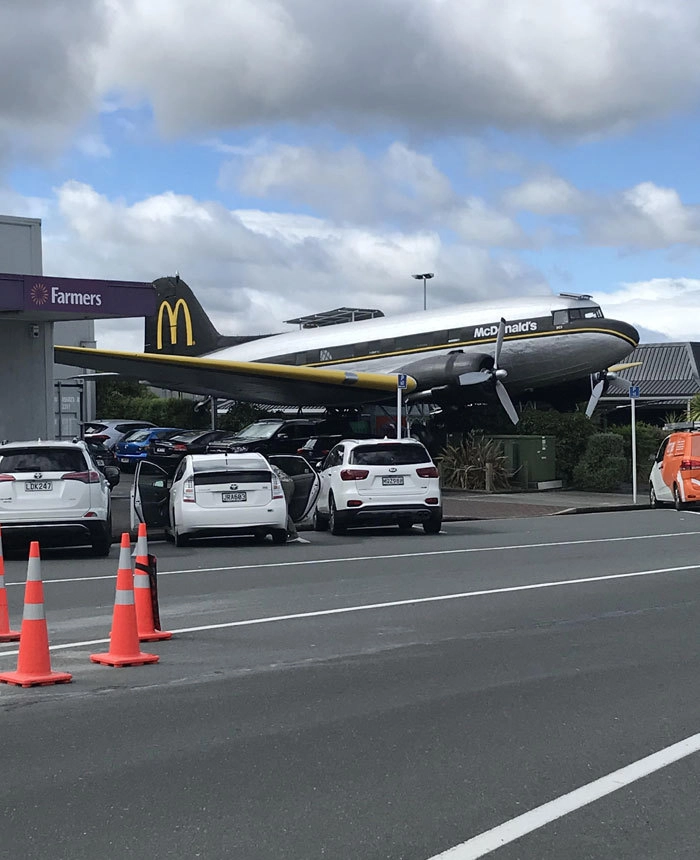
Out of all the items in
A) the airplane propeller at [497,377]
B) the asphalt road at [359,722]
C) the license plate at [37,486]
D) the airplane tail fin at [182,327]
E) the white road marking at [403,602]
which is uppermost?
the airplane tail fin at [182,327]

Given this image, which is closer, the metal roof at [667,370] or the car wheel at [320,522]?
the car wheel at [320,522]

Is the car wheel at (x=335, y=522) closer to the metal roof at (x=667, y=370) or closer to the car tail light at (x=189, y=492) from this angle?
the car tail light at (x=189, y=492)

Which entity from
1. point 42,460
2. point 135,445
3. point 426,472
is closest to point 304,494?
point 426,472

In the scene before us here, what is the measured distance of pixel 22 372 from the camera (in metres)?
24.1

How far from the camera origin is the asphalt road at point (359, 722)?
5.02 meters

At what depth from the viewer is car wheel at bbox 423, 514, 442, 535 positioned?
20.4 meters

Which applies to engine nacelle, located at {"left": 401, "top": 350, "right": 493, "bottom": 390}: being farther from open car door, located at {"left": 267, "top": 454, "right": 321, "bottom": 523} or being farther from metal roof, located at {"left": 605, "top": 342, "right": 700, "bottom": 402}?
metal roof, located at {"left": 605, "top": 342, "right": 700, "bottom": 402}

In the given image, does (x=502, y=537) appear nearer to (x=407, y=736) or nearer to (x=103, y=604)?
(x=103, y=604)

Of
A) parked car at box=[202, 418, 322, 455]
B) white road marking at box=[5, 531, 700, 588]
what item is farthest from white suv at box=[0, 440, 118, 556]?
parked car at box=[202, 418, 322, 455]

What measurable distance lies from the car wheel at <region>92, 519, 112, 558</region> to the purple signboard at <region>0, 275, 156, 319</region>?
6362 millimetres

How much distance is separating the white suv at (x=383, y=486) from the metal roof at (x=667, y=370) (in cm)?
3096

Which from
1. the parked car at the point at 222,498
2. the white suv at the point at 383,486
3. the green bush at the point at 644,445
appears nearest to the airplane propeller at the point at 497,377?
the green bush at the point at 644,445

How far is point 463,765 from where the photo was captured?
597cm

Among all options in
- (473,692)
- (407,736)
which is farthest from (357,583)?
(407,736)
